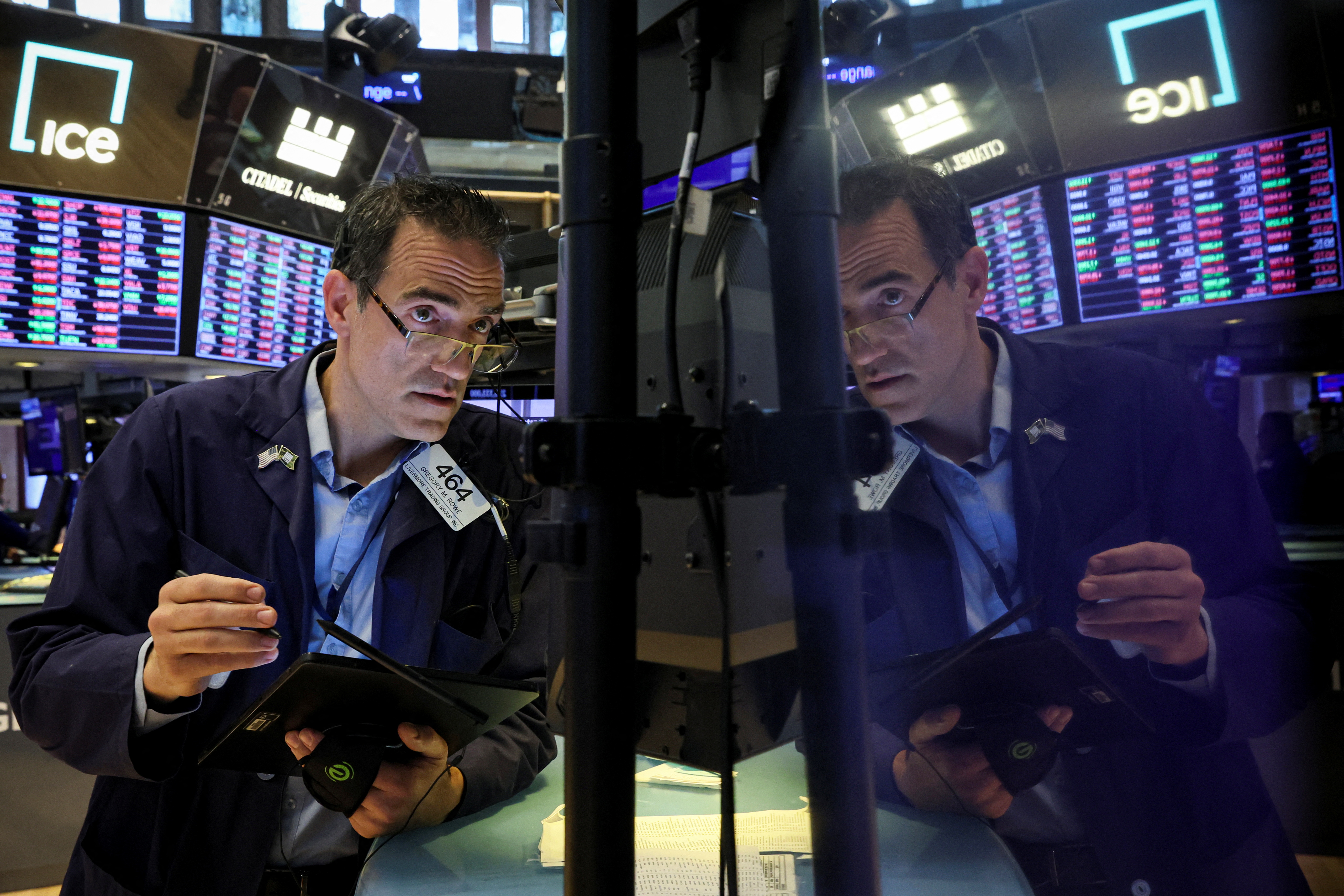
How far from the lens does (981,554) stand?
966 millimetres

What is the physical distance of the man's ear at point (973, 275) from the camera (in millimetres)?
989

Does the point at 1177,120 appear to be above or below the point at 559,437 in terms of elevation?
above

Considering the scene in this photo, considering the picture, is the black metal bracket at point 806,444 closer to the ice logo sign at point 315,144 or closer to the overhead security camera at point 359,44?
the ice logo sign at point 315,144

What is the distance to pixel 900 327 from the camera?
0.92 metres

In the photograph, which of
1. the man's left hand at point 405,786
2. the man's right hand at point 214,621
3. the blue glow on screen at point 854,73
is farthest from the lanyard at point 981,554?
the blue glow on screen at point 854,73

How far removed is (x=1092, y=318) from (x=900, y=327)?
1117 mm

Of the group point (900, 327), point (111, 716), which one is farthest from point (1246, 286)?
point (111, 716)

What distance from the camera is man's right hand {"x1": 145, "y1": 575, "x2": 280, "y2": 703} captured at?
96 cm

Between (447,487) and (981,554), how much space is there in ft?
2.91

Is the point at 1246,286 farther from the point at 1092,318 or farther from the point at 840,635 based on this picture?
the point at 840,635

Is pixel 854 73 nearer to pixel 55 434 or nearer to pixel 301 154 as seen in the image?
pixel 301 154

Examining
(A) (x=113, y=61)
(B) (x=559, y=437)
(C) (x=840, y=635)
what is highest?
(A) (x=113, y=61)

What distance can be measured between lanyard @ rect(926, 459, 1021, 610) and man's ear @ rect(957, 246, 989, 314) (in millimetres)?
214

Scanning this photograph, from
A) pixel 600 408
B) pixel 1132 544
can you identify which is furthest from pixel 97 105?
pixel 1132 544
